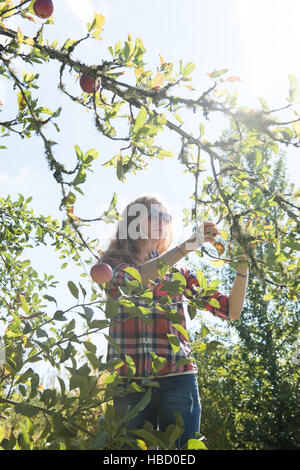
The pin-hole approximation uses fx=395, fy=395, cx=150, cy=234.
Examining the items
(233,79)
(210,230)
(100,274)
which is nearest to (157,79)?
(233,79)

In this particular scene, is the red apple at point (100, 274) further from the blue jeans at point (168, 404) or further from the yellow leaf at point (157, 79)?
the yellow leaf at point (157, 79)

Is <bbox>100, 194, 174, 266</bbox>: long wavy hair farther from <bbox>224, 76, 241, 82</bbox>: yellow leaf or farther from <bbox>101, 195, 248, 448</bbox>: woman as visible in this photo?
<bbox>224, 76, 241, 82</bbox>: yellow leaf

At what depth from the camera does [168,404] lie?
1.58 meters

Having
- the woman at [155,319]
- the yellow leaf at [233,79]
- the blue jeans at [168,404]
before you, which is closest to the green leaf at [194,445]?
the woman at [155,319]

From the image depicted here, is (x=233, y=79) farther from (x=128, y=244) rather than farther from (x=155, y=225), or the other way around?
(x=128, y=244)

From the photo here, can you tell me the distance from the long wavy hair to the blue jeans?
60 cm

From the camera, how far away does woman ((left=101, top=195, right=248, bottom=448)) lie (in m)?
1.58

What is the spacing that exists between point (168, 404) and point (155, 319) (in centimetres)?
37

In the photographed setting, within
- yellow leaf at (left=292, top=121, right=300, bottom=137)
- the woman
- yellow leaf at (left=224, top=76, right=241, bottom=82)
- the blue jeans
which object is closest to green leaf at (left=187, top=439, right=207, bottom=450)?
the woman

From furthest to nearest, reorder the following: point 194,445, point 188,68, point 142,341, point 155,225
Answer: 1. point 155,225
2. point 142,341
3. point 188,68
4. point 194,445

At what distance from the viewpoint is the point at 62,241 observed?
2846 mm
